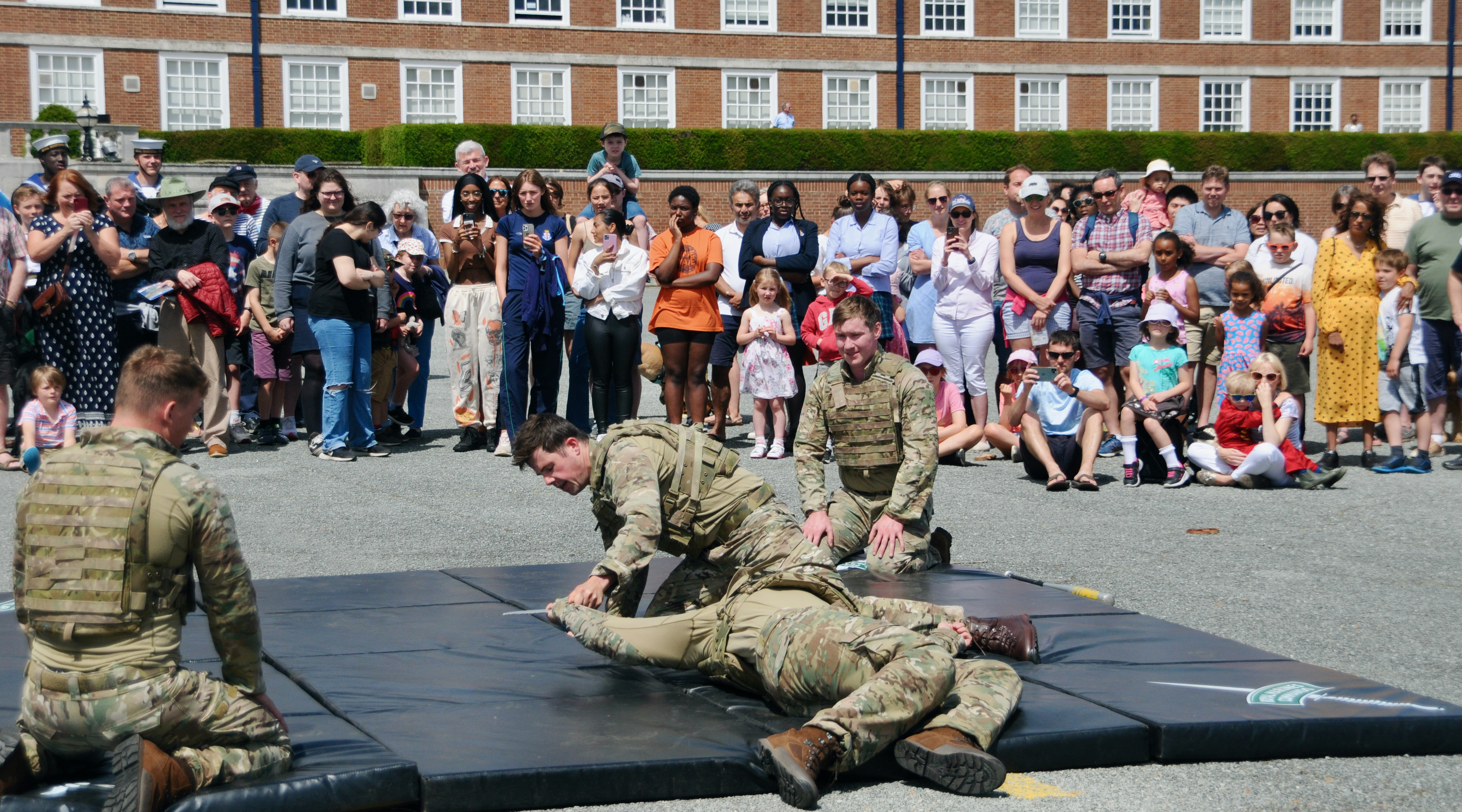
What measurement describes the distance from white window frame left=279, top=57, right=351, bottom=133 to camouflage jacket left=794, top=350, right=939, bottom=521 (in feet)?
103

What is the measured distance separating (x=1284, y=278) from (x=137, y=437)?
398 inches

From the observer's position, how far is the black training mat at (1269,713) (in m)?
4.56

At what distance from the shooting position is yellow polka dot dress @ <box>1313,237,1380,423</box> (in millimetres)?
11086

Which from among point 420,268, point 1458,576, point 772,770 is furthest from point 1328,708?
point 420,268

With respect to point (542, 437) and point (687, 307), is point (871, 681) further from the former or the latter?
point (687, 307)

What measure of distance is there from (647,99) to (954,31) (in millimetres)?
9368

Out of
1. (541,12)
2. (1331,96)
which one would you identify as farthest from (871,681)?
(1331,96)

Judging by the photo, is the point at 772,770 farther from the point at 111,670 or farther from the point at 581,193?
the point at 581,193

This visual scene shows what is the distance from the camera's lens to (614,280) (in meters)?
11.1

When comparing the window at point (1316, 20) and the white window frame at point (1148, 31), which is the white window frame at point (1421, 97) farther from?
the white window frame at point (1148, 31)

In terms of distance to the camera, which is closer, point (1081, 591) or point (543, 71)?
point (1081, 591)

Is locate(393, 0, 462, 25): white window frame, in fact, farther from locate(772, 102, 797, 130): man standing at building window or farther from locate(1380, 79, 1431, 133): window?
locate(1380, 79, 1431, 133): window

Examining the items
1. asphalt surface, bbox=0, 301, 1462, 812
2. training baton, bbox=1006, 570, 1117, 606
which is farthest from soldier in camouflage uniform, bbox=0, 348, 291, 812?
training baton, bbox=1006, 570, 1117, 606

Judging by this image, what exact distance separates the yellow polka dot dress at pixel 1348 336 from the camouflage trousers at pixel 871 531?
538 cm
